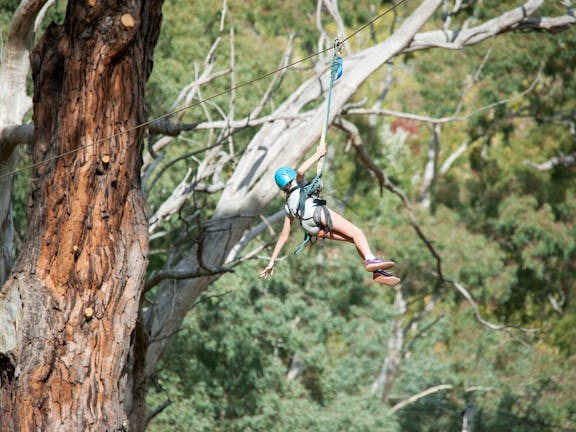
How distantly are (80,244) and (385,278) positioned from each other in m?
1.61

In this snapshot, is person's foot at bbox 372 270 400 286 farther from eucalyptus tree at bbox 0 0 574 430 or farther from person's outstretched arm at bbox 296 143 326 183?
eucalyptus tree at bbox 0 0 574 430

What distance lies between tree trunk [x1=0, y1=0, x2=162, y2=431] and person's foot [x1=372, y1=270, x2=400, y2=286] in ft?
4.25

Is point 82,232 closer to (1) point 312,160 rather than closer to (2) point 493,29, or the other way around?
(1) point 312,160

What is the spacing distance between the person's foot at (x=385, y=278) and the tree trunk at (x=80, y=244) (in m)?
1.29

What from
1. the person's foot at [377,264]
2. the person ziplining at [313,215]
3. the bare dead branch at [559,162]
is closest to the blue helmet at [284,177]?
the person ziplining at [313,215]

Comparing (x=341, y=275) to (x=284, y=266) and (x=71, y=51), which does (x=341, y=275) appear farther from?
(x=71, y=51)

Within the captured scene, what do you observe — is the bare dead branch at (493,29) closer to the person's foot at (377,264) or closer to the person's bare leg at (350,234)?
the person's bare leg at (350,234)

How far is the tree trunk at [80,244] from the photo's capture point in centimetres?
481

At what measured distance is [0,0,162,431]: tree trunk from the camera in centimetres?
481

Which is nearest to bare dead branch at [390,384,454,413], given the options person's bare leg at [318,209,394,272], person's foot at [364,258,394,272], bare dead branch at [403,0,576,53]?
bare dead branch at [403,0,576,53]

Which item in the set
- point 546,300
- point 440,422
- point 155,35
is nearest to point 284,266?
point 440,422

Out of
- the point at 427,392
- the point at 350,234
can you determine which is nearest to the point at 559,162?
the point at 427,392

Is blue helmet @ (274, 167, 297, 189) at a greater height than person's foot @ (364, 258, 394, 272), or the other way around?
blue helmet @ (274, 167, 297, 189)

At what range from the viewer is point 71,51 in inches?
199
